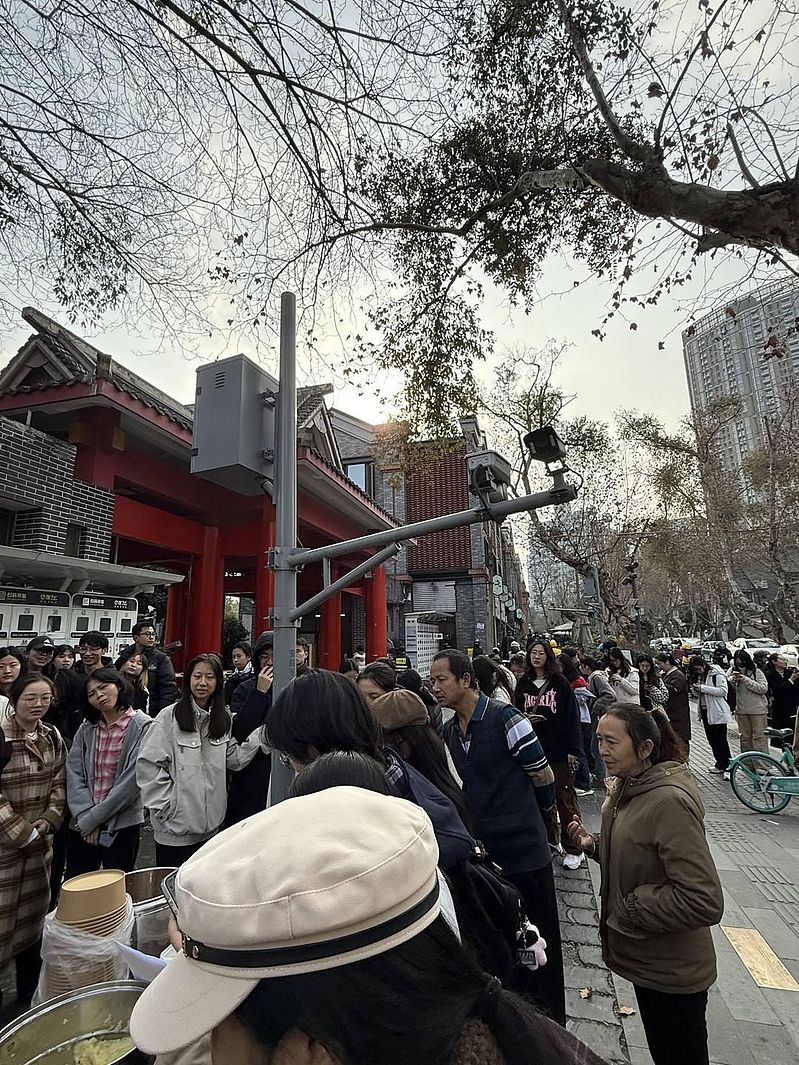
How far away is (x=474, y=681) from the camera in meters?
3.40

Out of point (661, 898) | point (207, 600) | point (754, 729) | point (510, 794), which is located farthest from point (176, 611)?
point (661, 898)

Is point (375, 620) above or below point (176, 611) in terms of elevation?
below

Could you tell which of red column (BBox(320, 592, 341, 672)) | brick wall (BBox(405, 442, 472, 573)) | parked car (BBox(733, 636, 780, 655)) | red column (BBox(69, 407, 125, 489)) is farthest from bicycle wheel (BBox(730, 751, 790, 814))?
brick wall (BBox(405, 442, 472, 573))

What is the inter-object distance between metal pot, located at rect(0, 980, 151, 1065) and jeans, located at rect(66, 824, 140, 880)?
2222mm

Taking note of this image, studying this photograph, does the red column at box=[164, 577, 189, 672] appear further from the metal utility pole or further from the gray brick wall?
the metal utility pole

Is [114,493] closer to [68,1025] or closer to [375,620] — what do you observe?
[68,1025]

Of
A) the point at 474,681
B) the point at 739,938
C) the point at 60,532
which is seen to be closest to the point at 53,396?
the point at 60,532

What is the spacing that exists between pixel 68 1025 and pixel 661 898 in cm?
208

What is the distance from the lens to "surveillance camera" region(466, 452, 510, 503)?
3.77 metres

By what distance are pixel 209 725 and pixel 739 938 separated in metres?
4.09

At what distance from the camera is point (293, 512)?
12.8 feet

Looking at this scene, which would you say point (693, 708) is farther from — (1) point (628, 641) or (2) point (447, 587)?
(2) point (447, 587)

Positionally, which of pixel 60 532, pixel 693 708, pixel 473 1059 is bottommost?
pixel 693 708

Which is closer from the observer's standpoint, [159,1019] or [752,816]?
[159,1019]
